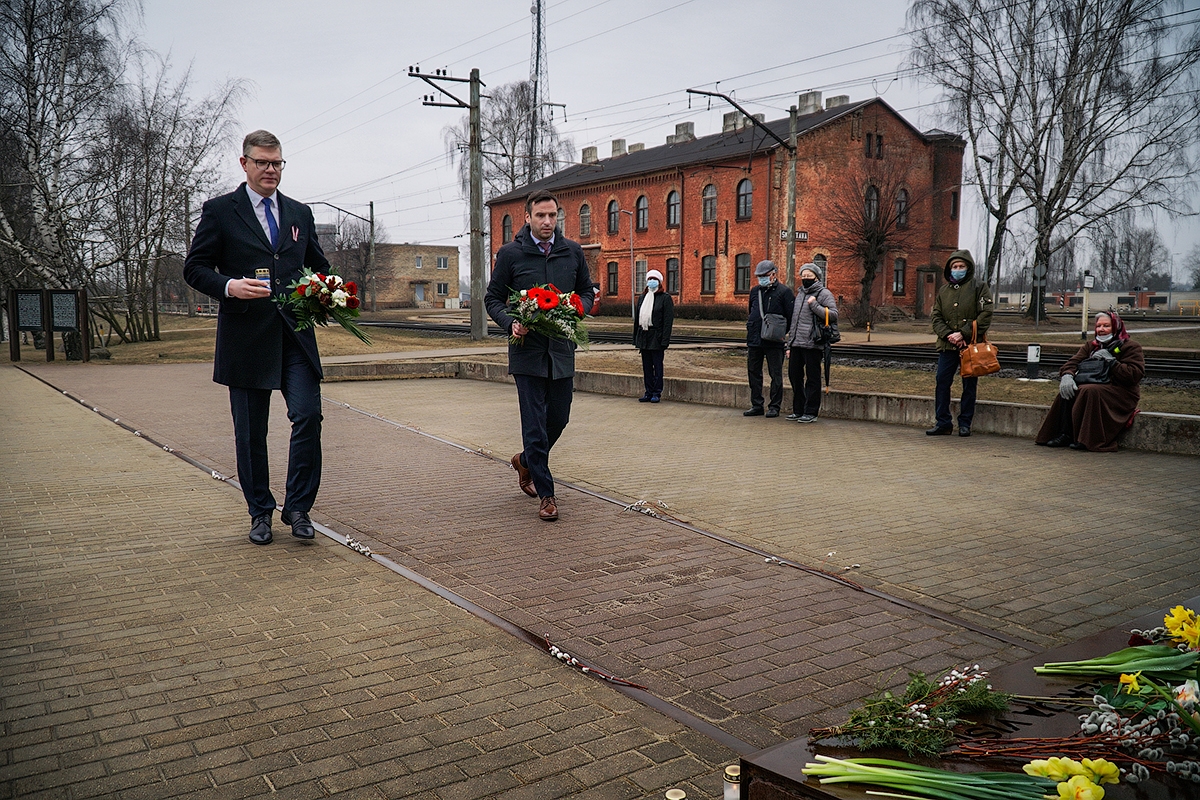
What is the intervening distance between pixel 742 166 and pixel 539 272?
44.1 meters

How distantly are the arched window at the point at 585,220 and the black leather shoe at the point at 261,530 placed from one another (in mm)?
56607

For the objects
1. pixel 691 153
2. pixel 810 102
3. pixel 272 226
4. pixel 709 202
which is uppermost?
pixel 810 102

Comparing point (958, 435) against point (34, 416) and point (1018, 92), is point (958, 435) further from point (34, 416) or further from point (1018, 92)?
point (1018, 92)

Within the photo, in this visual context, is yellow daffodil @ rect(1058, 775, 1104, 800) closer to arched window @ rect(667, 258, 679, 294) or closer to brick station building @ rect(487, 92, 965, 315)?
brick station building @ rect(487, 92, 965, 315)

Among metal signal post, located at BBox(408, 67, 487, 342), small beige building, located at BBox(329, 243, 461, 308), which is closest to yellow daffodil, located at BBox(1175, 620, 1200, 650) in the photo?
metal signal post, located at BBox(408, 67, 487, 342)

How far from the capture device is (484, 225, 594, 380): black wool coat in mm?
6461

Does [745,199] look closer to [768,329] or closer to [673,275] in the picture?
[673,275]

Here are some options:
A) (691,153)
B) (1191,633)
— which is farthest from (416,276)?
(1191,633)

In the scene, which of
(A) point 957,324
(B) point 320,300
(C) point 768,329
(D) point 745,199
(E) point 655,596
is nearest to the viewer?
(E) point 655,596

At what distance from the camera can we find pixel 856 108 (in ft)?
153

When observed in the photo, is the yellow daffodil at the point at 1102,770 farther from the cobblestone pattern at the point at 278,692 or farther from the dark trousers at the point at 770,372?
the dark trousers at the point at 770,372

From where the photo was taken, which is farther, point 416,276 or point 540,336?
point 416,276

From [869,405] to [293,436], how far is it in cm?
801

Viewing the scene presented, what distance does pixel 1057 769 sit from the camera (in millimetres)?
1979
